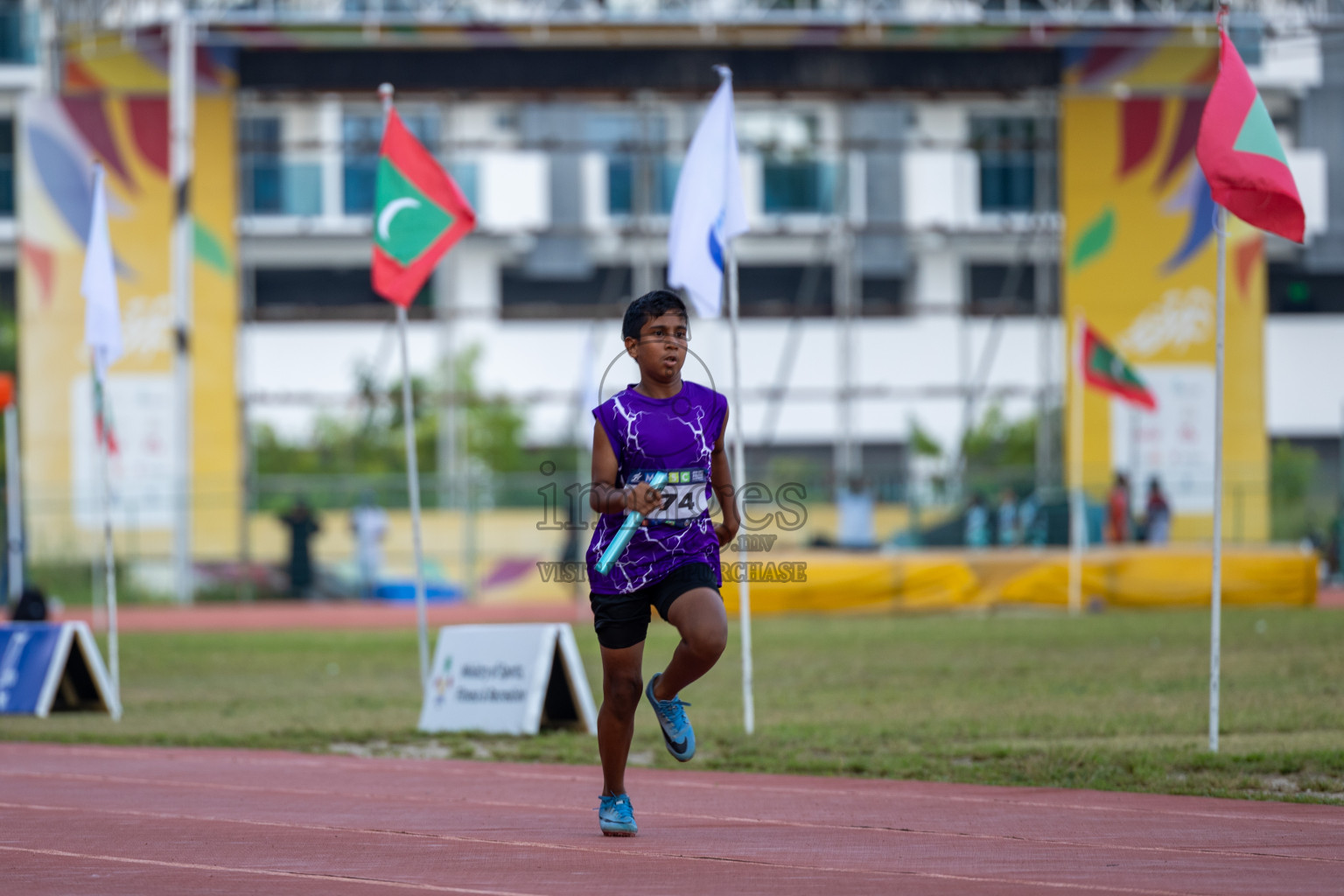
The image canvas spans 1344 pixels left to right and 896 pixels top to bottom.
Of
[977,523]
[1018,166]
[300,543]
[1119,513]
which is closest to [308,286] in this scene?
[300,543]

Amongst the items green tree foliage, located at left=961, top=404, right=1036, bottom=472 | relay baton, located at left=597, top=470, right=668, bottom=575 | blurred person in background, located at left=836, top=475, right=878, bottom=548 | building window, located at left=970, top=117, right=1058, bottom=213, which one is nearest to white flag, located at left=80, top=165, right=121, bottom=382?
relay baton, located at left=597, top=470, right=668, bottom=575

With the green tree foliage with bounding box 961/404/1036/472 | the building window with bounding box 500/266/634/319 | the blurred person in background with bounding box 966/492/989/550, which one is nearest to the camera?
the blurred person in background with bounding box 966/492/989/550

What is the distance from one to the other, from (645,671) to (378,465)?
24.3m

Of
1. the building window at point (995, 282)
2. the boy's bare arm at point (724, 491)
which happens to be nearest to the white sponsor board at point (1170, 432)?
the building window at point (995, 282)

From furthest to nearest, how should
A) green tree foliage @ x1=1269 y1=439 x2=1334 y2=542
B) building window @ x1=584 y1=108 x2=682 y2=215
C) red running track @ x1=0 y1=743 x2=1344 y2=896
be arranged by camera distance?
1. building window @ x1=584 y1=108 x2=682 y2=215
2. green tree foliage @ x1=1269 y1=439 x2=1334 y2=542
3. red running track @ x1=0 y1=743 x2=1344 y2=896

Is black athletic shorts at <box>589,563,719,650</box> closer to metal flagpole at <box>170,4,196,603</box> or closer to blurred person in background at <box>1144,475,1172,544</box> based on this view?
blurred person in background at <box>1144,475,1172,544</box>

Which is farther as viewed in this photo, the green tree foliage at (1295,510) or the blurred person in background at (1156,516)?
the green tree foliage at (1295,510)

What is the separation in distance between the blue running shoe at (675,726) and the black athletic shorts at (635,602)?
0.21 m

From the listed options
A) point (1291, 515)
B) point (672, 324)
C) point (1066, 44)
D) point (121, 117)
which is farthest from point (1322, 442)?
point (672, 324)

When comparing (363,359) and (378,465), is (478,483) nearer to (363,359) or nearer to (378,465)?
(378,465)

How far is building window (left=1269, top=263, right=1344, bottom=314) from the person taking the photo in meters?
49.6

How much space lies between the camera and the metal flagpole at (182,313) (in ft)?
104

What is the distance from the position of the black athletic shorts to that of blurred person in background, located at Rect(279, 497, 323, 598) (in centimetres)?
2554

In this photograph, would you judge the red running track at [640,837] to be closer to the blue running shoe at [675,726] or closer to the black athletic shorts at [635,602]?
the blue running shoe at [675,726]
